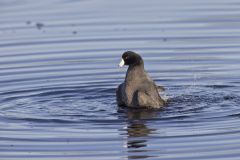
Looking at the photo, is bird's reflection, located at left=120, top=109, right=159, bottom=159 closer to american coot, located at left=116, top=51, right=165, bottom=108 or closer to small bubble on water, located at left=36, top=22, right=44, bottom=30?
american coot, located at left=116, top=51, right=165, bottom=108

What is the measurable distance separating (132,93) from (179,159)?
13.0 ft

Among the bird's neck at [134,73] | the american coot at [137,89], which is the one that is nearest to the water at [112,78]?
the american coot at [137,89]

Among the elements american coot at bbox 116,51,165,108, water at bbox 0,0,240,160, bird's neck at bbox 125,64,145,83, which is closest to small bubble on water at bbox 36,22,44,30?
water at bbox 0,0,240,160

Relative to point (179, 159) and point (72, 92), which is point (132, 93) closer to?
A: point (72, 92)

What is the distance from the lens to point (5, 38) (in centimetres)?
2033

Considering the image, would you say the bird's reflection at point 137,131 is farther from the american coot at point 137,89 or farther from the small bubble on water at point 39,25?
the small bubble on water at point 39,25

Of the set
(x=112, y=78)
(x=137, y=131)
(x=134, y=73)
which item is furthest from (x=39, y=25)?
(x=137, y=131)

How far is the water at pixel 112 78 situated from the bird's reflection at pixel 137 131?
0.02 meters

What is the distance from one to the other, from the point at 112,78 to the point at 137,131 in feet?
13.0

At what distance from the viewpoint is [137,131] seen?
1347 centimetres

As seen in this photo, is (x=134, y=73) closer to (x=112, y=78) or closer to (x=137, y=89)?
(x=137, y=89)

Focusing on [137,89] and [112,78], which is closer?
[137,89]

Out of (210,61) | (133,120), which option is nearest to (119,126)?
(133,120)

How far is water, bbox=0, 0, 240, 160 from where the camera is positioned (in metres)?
12.5
